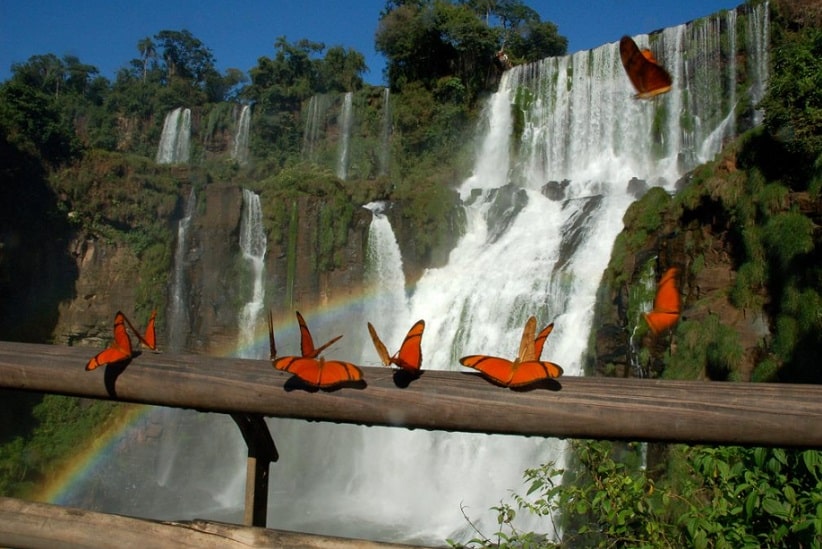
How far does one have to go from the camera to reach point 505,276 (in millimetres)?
14328

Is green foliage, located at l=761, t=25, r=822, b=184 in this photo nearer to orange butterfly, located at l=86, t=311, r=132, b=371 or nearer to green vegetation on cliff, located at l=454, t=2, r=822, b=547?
green vegetation on cliff, located at l=454, t=2, r=822, b=547

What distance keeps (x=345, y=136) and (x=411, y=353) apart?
2512 cm

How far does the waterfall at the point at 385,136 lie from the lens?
82.7ft

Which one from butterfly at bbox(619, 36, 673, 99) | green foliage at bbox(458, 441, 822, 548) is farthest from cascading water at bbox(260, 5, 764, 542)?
butterfly at bbox(619, 36, 673, 99)

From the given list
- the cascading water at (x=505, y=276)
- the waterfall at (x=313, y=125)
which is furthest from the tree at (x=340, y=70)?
the cascading water at (x=505, y=276)

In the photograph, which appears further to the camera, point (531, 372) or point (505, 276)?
point (505, 276)

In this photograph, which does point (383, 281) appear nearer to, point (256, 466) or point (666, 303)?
point (666, 303)

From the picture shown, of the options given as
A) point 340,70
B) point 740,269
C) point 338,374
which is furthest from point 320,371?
point 340,70

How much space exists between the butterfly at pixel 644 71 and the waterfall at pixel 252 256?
16.5 metres

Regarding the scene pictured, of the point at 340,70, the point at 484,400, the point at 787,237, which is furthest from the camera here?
the point at 340,70

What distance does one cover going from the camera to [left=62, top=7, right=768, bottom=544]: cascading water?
12.2 m

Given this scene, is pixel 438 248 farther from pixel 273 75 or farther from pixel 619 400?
pixel 273 75

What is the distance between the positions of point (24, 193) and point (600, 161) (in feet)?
51.4

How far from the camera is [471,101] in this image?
24219mm
